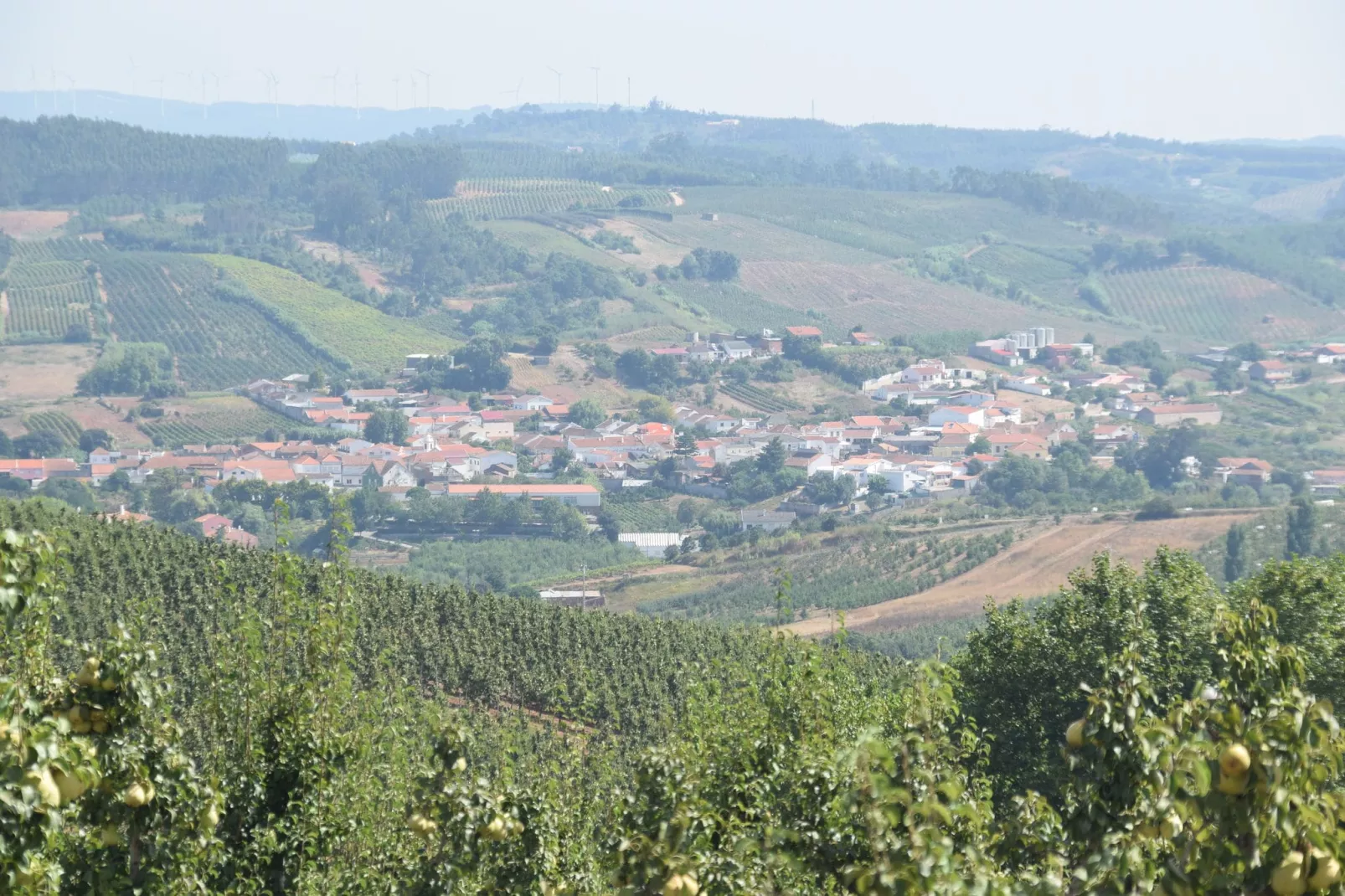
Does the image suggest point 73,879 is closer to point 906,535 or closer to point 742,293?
point 906,535

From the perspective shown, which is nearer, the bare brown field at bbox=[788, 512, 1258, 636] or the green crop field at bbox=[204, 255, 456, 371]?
the bare brown field at bbox=[788, 512, 1258, 636]

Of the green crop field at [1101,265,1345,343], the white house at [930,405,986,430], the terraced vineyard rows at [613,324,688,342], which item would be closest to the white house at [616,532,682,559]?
the white house at [930,405,986,430]

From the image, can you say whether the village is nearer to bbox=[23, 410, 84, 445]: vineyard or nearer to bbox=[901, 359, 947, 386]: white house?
bbox=[901, 359, 947, 386]: white house

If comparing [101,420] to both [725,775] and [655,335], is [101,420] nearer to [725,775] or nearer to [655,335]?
[655,335]

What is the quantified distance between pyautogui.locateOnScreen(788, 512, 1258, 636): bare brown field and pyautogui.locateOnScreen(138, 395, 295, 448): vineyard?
54.6 m

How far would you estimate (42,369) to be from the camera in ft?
376

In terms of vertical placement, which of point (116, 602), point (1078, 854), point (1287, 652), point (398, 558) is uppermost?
point (1287, 652)

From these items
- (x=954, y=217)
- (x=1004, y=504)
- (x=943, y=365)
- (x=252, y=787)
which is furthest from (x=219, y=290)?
(x=252, y=787)

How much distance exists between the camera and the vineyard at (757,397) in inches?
4815

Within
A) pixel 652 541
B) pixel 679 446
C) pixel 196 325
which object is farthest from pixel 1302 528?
pixel 196 325

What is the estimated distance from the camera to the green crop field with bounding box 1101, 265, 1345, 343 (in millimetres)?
155125

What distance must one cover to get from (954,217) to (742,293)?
4368cm

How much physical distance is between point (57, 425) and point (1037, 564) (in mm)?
66150

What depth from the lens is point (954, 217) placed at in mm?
192500
